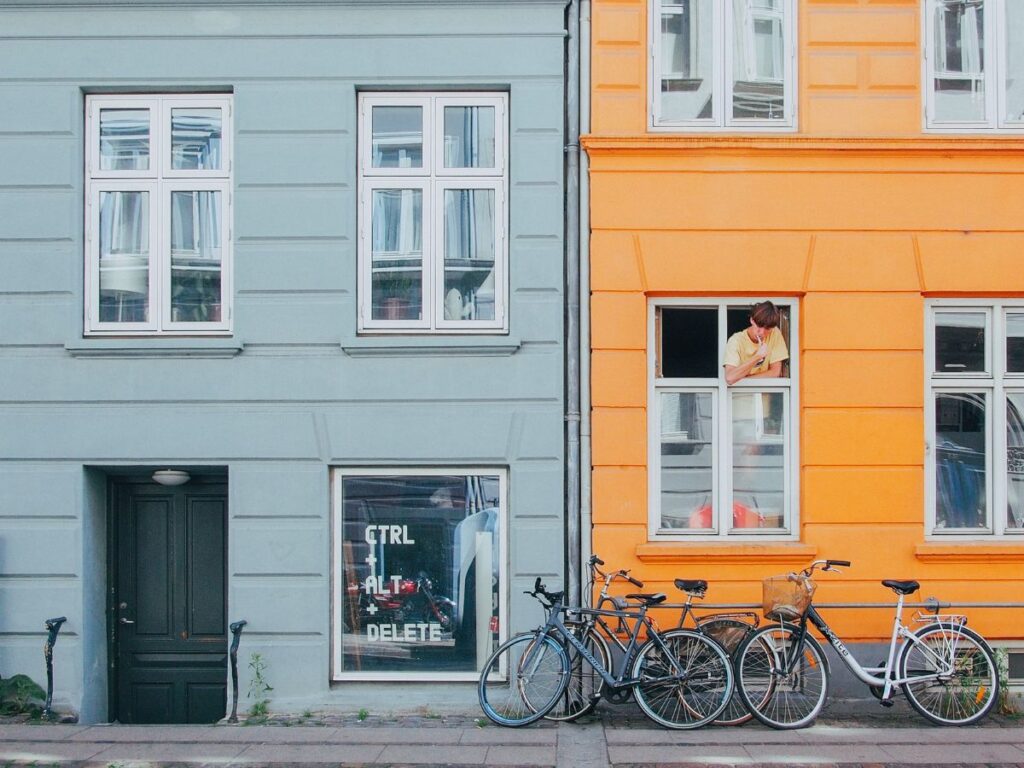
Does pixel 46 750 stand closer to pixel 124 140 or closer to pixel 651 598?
pixel 651 598

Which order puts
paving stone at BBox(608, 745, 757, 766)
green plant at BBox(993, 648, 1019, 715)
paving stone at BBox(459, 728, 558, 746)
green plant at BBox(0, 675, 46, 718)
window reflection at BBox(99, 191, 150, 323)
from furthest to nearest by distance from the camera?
window reflection at BBox(99, 191, 150, 323)
green plant at BBox(0, 675, 46, 718)
green plant at BBox(993, 648, 1019, 715)
paving stone at BBox(459, 728, 558, 746)
paving stone at BBox(608, 745, 757, 766)

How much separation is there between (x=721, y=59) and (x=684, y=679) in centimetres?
504

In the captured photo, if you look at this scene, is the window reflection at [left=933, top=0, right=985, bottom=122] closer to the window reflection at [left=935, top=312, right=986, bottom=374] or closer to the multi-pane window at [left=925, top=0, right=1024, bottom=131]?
the multi-pane window at [left=925, top=0, right=1024, bottom=131]

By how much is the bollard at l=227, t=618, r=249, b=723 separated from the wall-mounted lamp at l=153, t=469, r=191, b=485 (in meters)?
1.30

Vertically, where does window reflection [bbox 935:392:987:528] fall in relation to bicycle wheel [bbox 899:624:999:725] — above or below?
above

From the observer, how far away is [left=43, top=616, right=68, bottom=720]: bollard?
8375mm

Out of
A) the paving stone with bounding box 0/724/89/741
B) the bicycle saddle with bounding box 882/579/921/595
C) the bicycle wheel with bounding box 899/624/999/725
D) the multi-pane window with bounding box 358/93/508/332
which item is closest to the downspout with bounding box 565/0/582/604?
the multi-pane window with bounding box 358/93/508/332

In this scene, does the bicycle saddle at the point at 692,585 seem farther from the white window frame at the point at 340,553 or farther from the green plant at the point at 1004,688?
the green plant at the point at 1004,688

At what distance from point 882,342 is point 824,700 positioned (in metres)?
2.85

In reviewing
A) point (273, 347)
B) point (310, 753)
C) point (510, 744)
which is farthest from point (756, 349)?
point (310, 753)

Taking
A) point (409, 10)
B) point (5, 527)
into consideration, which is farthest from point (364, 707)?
point (409, 10)

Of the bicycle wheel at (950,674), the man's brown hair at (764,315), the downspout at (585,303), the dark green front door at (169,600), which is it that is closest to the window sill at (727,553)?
the downspout at (585,303)

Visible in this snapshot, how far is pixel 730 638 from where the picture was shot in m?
8.34

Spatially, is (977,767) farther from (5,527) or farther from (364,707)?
(5,527)
